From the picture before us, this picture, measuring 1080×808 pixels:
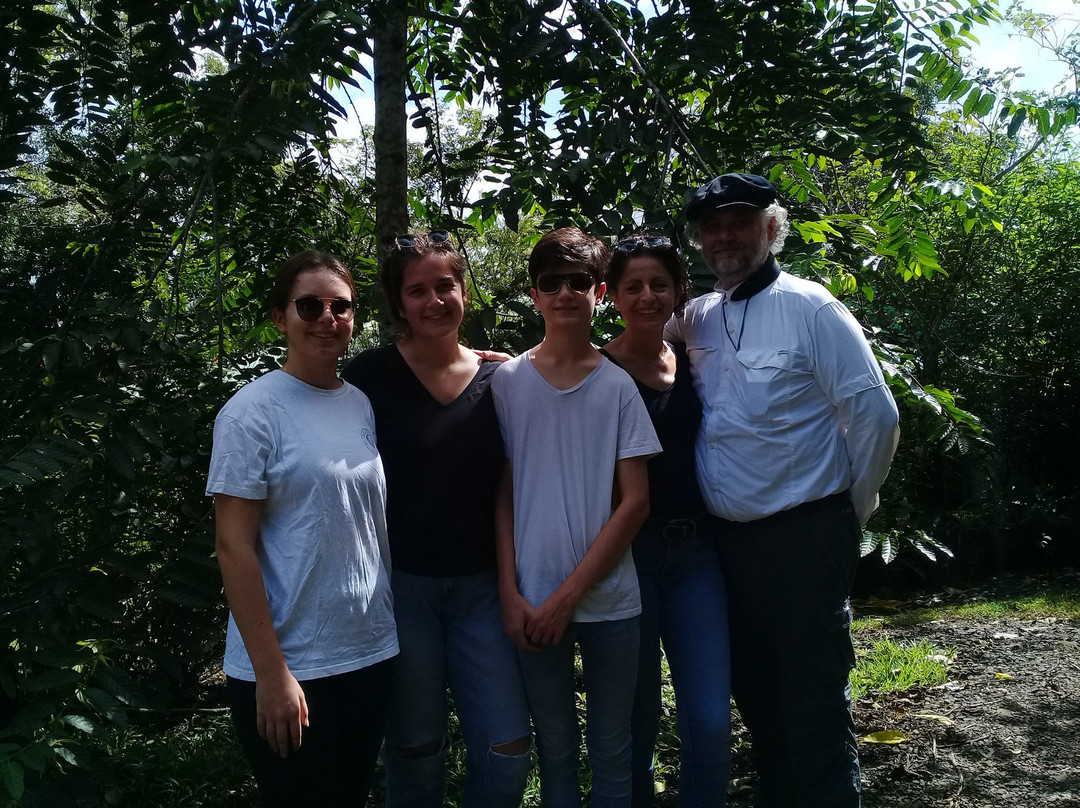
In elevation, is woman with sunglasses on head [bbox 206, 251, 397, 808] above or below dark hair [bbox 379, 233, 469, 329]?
below

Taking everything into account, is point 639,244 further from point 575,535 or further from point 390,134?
point 390,134

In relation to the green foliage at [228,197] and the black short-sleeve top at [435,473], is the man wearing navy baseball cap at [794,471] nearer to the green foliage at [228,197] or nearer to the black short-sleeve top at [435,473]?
the green foliage at [228,197]

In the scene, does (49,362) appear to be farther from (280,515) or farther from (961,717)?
(961,717)

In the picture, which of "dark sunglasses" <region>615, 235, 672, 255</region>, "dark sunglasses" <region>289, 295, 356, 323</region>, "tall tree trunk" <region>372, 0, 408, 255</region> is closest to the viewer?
"dark sunglasses" <region>289, 295, 356, 323</region>

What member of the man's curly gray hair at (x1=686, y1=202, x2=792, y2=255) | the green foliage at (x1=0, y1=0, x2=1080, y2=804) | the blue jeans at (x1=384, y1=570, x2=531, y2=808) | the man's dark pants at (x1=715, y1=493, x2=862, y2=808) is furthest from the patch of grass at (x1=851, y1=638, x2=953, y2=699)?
the blue jeans at (x1=384, y1=570, x2=531, y2=808)

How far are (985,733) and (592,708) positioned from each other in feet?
7.87

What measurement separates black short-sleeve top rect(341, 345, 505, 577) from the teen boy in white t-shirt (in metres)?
0.08

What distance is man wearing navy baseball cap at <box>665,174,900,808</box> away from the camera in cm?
244

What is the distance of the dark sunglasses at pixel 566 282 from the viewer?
239cm

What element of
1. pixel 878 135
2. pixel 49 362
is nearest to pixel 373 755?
pixel 49 362

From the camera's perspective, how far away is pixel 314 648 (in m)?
2.03

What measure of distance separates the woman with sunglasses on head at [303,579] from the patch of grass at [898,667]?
289 cm

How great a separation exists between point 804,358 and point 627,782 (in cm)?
128

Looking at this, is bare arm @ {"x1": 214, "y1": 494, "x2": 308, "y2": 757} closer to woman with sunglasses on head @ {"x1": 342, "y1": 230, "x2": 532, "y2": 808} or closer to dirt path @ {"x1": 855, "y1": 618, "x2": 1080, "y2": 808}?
woman with sunglasses on head @ {"x1": 342, "y1": 230, "x2": 532, "y2": 808}
